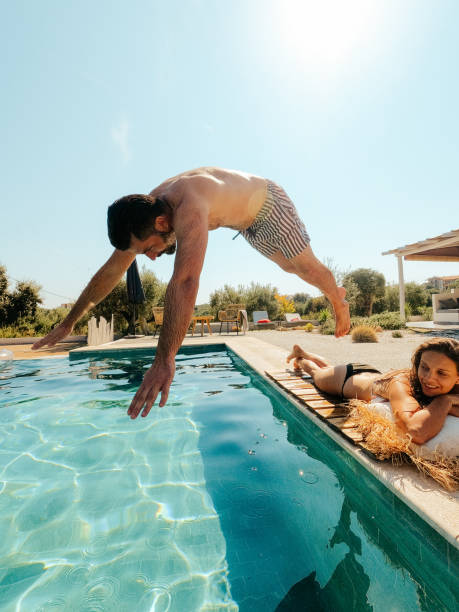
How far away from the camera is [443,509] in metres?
1.03

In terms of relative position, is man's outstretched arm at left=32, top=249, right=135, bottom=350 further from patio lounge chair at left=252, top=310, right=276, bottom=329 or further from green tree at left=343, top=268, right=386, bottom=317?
green tree at left=343, top=268, right=386, bottom=317

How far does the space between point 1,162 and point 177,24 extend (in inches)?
270

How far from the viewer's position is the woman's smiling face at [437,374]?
5.03 ft

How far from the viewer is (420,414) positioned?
1481 mm

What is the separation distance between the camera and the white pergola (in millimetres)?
9656

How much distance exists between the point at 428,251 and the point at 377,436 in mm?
12713

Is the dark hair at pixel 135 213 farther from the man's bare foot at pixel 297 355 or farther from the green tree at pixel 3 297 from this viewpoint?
the green tree at pixel 3 297

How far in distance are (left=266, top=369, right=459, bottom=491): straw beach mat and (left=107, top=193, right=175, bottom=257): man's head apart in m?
1.51

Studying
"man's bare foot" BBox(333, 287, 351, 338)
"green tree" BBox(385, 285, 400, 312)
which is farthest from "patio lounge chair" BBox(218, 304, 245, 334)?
"green tree" BBox(385, 285, 400, 312)

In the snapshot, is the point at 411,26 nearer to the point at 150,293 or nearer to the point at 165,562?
the point at 165,562

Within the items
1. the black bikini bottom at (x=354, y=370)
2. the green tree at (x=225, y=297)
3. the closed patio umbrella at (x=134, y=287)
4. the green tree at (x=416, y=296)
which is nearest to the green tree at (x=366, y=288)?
the green tree at (x=416, y=296)

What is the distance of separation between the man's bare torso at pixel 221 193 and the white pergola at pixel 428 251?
30.2 ft

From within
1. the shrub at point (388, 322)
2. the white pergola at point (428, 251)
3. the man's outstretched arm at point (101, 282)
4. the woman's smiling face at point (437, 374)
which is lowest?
the woman's smiling face at point (437, 374)

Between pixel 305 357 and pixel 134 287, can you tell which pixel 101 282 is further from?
pixel 134 287
